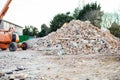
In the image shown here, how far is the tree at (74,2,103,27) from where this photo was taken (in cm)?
5422

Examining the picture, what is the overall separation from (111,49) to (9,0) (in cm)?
890

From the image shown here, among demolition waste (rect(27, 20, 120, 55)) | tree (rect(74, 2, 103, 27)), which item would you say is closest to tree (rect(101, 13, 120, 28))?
tree (rect(74, 2, 103, 27))

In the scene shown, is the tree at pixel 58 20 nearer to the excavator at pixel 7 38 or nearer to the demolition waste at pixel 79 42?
the demolition waste at pixel 79 42

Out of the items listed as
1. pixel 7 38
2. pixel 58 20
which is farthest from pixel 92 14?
pixel 7 38

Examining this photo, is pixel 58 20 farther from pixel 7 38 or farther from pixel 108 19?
pixel 7 38

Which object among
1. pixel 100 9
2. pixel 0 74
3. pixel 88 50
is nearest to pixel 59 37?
pixel 88 50

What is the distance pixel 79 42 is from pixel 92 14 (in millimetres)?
27986

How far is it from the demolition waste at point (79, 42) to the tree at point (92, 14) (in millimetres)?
21341

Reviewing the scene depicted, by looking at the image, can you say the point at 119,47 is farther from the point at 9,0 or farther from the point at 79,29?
the point at 9,0

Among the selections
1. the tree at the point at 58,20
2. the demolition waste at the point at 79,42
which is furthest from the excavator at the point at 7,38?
the tree at the point at 58,20

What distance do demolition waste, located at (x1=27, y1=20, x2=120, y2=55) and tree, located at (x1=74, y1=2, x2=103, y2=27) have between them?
21341 mm

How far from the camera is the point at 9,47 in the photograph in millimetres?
26281

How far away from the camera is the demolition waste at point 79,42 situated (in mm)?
25855

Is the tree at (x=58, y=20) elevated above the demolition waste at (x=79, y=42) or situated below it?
above
